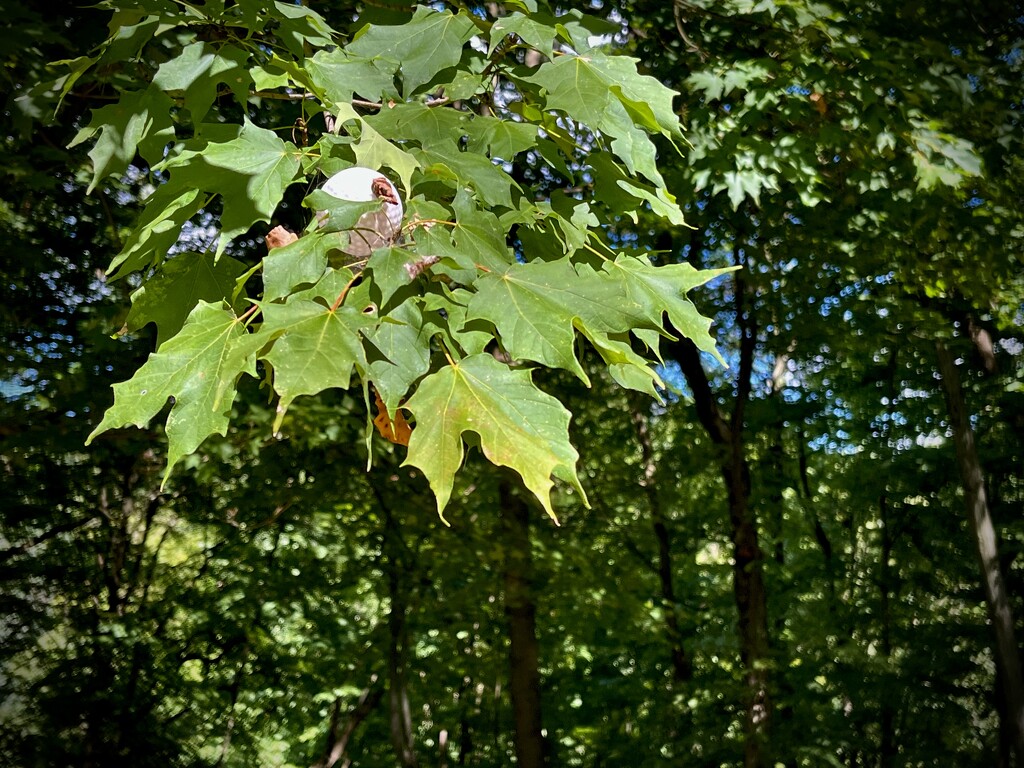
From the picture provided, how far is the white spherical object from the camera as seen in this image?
105 centimetres

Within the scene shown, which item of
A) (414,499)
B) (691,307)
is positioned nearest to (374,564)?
(414,499)

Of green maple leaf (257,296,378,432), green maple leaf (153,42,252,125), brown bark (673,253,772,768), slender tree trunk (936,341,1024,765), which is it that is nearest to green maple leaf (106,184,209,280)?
green maple leaf (153,42,252,125)

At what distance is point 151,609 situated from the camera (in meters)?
6.90

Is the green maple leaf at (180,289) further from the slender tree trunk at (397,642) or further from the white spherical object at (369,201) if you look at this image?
the slender tree trunk at (397,642)

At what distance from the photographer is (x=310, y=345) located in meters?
0.90

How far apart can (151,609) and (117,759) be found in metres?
1.07

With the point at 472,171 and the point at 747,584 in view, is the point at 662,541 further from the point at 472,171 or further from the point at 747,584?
the point at 472,171

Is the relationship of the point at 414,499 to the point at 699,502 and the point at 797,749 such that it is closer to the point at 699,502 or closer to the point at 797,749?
the point at 797,749

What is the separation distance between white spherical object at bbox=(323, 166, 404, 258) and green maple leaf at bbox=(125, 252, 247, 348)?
0.91 feet

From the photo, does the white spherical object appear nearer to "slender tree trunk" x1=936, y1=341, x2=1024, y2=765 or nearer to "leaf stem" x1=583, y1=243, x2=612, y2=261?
"leaf stem" x1=583, y1=243, x2=612, y2=261

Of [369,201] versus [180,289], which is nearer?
[369,201]

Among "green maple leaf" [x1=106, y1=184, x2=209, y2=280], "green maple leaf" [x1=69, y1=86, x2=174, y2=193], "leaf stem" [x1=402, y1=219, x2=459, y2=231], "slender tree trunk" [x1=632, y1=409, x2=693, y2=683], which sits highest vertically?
"slender tree trunk" [x1=632, y1=409, x2=693, y2=683]

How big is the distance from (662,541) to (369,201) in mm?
7519

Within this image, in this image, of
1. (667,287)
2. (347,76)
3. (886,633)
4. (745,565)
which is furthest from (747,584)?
(347,76)
